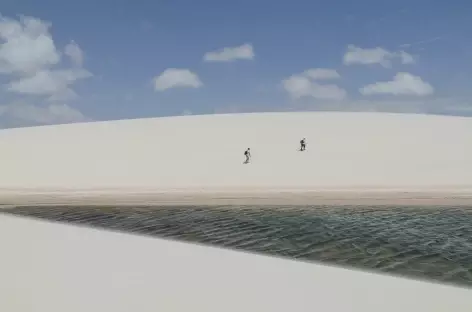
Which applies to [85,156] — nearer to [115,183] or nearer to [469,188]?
[115,183]

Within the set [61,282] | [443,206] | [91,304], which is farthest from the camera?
[443,206]

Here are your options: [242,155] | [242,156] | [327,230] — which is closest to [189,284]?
[327,230]

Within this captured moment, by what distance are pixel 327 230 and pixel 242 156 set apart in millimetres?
19813

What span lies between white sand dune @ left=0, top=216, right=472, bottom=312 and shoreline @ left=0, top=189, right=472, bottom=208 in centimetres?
1006

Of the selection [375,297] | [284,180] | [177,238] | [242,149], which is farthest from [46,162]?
[375,297]

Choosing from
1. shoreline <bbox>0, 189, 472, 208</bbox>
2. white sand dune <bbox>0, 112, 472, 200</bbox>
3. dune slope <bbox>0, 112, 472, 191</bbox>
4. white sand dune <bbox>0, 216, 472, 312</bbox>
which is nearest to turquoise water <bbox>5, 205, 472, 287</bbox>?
white sand dune <bbox>0, 216, 472, 312</bbox>

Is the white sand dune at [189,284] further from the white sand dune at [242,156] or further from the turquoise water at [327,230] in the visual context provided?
the white sand dune at [242,156]

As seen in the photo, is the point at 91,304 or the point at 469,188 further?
the point at 469,188

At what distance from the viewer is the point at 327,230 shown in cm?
1236

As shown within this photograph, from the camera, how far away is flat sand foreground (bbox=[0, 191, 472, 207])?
61.0 ft

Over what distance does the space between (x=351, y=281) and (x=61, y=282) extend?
4.12 metres

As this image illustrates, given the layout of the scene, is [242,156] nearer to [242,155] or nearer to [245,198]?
Result: [242,155]

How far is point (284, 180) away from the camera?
26000mm

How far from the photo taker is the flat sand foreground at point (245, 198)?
18.6m
